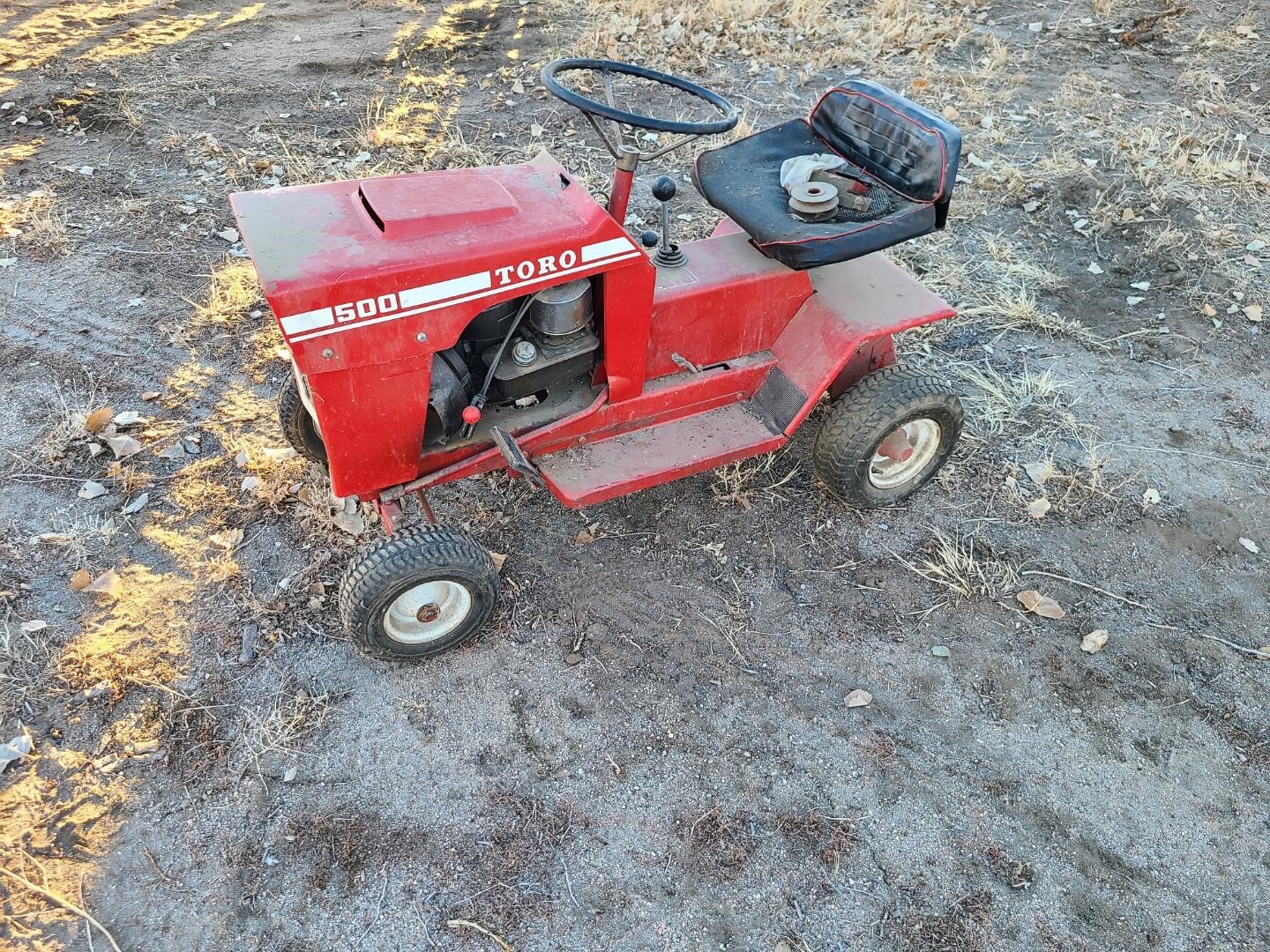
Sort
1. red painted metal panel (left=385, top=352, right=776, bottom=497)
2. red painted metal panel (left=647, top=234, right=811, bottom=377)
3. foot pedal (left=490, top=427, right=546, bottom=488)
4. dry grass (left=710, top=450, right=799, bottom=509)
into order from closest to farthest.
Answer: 1. foot pedal (left=490, top=427, right=546, bottom=488)
2. red painted metal panel (left=385, top=352, right=776, bottom=497)
3. red painted metal panel (left=647, top=234, right=811, bottom=377)
4. dry grass (left=710, top=450, right=799, bottom=509)

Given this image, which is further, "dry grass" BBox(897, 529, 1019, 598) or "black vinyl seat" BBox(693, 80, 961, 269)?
"dry grass" BBox(897, 529, 1019, 598)

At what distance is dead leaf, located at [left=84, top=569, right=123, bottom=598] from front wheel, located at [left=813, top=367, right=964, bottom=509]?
2.53 meters

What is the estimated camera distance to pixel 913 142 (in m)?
3.21

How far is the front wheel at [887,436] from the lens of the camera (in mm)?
3146

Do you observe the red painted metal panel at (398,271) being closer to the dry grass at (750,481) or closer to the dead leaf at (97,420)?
the dry grass at (750,481)

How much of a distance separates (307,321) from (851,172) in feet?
7.04

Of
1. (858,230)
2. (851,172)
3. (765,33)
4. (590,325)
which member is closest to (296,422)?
(590,325)

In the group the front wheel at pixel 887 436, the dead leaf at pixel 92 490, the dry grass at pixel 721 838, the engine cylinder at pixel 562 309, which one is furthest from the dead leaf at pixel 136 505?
the front wheel at pixel 887 436

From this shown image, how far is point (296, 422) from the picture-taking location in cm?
315

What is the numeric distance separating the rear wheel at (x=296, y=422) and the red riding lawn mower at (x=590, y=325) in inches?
0.4

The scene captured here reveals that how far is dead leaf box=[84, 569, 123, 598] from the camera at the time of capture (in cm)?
300

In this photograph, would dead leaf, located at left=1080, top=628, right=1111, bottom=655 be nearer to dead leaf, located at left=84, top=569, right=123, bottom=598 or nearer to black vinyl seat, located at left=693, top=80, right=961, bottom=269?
black vinyl seat, located at left=693, top=80, right=961, bottom=269

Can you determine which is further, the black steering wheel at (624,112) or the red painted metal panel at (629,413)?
the red painted metal panel at (629,413)

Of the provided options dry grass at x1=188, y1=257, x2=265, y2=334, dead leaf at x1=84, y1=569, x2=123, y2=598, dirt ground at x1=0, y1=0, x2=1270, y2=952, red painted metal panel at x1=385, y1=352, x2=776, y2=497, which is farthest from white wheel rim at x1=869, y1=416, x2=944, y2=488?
dry grass at x1=188, y1=257, x2=265, y2=334
